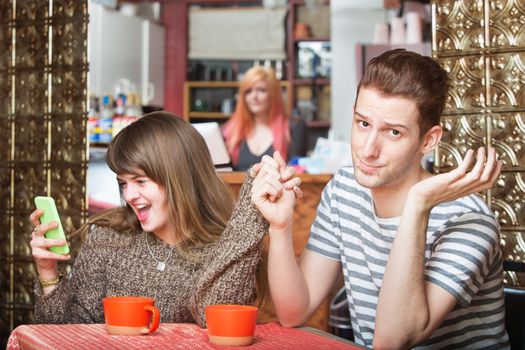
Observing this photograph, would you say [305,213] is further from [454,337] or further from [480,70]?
[454,337]

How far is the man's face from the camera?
1.71 m

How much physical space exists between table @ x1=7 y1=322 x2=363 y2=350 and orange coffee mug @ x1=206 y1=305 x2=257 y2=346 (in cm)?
2

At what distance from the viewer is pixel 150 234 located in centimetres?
208

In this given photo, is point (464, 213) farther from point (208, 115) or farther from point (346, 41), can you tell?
point (208, 115)

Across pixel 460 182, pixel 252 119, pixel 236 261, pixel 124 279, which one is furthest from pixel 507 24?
pixel 252 119

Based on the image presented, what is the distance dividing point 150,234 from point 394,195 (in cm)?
67

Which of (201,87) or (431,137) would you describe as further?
(201,87)

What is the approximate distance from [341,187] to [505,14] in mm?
847

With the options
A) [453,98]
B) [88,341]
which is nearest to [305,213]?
[453,98]

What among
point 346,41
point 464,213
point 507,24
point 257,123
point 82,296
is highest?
point 346,41

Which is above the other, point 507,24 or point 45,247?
point 507,24

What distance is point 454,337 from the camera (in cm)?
180

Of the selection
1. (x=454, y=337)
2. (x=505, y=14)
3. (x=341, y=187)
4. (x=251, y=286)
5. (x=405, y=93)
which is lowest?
(x=454, y=337)

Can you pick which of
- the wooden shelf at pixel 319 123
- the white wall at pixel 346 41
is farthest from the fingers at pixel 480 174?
the wooden shelf at pixel 319 123
